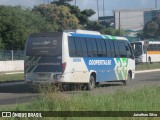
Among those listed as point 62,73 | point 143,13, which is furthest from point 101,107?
point 143,13

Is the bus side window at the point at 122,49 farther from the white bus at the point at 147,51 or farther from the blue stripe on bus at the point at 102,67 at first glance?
the white bus at the point at 147,51

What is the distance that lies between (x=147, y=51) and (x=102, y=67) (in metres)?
37.7

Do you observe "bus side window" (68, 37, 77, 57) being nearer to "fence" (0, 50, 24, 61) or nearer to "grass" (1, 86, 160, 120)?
"grass" (1, 86, 160, 120)

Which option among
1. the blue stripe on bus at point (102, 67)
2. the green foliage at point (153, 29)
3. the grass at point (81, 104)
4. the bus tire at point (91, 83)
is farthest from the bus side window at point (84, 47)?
the green foliage at point (153, 29)

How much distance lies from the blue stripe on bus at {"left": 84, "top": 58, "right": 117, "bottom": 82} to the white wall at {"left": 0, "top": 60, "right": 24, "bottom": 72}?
23.8 meters

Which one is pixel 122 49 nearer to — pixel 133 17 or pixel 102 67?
pixel 102 67

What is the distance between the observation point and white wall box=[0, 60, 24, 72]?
4800cm

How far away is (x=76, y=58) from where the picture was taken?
74.0 feet

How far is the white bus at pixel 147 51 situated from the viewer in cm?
6016

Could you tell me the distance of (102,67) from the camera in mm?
24719

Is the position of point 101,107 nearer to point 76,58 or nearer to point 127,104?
point 127,104

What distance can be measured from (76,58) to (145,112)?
38.2 ft

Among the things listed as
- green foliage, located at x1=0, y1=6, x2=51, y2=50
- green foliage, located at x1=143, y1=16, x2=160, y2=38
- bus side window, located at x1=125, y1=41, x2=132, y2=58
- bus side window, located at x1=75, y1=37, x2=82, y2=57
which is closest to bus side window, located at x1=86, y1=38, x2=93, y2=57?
bus side window, located at x1=75, y1=37, x2=82, y2=57

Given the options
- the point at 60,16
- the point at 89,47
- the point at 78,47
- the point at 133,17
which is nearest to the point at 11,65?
the point at 60,16
